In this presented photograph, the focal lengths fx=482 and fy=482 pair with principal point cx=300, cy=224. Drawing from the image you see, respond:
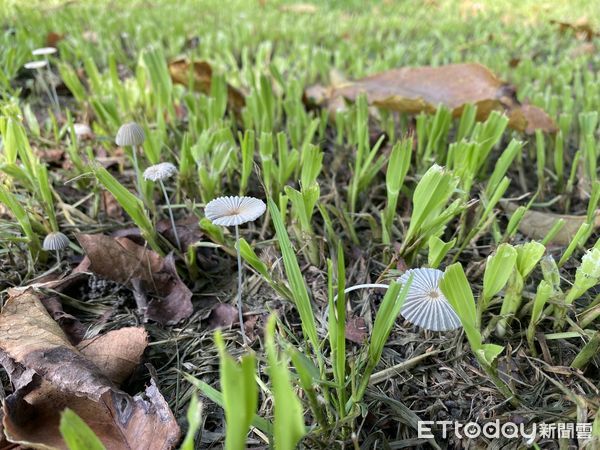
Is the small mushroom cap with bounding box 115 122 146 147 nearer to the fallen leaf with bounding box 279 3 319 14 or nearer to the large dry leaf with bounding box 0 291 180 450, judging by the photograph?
the large dry leaf with bounding box 0 291 180 450

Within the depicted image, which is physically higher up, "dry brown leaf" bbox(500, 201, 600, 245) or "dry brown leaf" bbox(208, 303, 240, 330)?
"dry brown leaf" bbox(500, 201, 600, 245)

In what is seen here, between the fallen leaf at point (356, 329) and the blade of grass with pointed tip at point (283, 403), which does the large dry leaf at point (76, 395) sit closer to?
the blade of grass with pointed tip at point (283, 403)

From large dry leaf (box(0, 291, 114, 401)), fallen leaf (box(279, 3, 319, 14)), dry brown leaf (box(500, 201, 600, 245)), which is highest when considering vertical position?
Result: fallen leaf (box(279, 3, 319, 14))

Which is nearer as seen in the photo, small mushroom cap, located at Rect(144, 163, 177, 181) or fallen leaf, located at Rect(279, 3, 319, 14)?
small mushroom cap, located at Rect(144, 163, 177, 181)

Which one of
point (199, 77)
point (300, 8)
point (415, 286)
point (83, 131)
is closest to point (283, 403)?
point (415, 286)

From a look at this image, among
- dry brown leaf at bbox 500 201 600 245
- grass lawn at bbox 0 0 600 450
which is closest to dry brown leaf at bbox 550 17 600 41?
grass lawn at bbox 0 0 600 450

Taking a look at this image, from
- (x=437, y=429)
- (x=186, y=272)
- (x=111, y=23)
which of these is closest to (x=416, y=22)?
(x=111, y=23)
